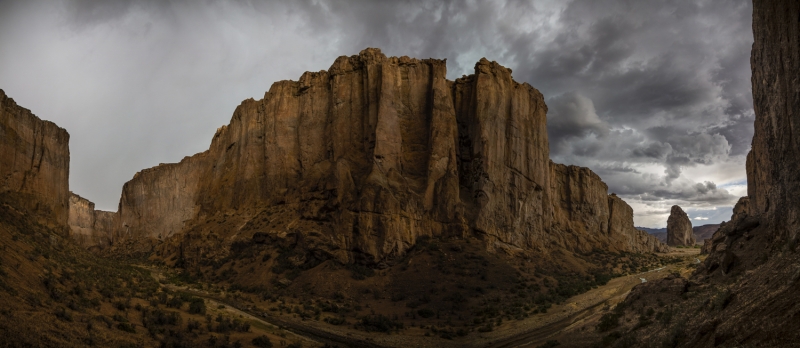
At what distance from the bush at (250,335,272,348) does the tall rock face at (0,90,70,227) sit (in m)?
20.9

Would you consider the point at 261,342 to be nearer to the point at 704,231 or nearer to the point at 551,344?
the point at 551,344

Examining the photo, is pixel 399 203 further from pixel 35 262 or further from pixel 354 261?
pixel 35 262

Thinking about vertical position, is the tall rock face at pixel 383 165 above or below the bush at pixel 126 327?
above

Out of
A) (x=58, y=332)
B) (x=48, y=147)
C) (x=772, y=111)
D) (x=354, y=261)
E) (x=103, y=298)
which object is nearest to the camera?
(x=58, y=332)

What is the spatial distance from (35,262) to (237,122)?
3912cm

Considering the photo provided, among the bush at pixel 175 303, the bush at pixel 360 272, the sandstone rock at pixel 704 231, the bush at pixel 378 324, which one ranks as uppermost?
the sandstone rock at pixel 704 231

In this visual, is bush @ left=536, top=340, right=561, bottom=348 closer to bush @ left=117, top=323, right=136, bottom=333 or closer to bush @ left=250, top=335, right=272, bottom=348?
bush @ left=250, top=335, right=272, bottom=348

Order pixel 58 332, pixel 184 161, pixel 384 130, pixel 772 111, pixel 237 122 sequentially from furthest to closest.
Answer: pixel 184 161 < pixel 237 122 < pixel 384 130 < pixel 772 111 < pixel 58 332

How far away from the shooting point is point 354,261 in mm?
40031

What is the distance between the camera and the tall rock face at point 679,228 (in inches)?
4117

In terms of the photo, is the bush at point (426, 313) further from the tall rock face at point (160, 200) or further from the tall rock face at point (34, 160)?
the tall rock face at point (160, 200)

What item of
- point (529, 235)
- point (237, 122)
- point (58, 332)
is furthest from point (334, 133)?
point (58, 332)

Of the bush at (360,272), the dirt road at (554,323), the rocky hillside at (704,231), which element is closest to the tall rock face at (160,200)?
the bush at (360,272)

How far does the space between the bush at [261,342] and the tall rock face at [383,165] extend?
18.3 meters
